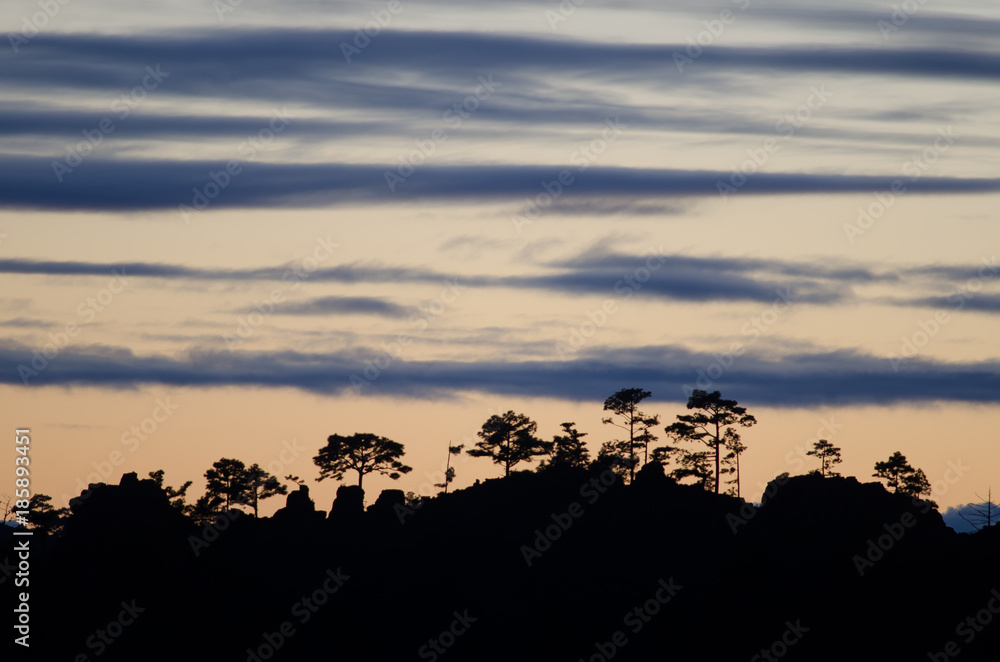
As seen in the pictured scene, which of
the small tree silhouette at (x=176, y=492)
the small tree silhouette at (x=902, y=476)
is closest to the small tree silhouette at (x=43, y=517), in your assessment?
the small tree silhouette at (x=176, y=492)

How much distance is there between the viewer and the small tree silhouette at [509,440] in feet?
497

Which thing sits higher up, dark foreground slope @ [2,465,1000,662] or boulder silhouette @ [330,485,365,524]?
boulder silhouette @ [330,485,365,524]

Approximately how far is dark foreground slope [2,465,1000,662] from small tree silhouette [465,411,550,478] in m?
6.01

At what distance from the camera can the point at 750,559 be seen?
124 metres

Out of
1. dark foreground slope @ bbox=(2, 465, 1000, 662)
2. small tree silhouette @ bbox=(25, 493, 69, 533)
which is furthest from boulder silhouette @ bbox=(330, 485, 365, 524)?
small tree silhouette @ bbox=(25, 493, 69, 533)

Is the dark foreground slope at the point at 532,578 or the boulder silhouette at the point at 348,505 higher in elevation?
the boulder silhouette at the point at 348,505

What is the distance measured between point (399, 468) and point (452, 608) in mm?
26299

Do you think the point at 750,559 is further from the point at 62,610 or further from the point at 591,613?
the point at 62,610

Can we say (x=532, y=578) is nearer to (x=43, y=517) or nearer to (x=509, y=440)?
(x=509, y=440)

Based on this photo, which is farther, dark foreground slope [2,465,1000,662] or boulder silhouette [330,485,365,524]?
boulder silhouette [330,485,365,524]

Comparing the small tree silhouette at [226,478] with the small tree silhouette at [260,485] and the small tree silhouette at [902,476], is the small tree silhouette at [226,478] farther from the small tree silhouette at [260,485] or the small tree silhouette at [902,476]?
the small tree silhouette at [902,476]

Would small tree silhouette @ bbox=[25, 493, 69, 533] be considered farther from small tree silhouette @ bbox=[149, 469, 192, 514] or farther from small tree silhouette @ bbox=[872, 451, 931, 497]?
small tree silhouette @ bbox=[872, 451, 931, 497]

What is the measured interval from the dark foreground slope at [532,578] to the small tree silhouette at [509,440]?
6.01 meters

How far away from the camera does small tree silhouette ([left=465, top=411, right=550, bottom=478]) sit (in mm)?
151625
